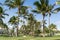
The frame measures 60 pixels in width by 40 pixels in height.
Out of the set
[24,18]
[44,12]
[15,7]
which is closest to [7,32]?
[24,18]

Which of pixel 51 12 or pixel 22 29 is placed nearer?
pixel 51 12

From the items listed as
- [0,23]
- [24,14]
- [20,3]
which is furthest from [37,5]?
[0,23]

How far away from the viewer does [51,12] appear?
38.8 m

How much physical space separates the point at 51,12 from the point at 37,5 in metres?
4.00

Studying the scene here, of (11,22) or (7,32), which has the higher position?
(11,22)

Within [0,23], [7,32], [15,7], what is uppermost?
[15,7]

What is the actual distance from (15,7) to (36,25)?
16053mm

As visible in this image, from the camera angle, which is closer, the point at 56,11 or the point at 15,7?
the point at 56,11

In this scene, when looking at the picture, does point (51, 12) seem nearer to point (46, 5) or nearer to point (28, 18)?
point (46, 5)

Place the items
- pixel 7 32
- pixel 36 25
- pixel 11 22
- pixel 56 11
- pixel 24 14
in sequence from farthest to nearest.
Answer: pixel 7 32 → pixel 36 25 → pixel 11 22 → pixel 24 14 → pixel 56 11

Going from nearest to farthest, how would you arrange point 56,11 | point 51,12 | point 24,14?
point 56,11 < point 51,12 < point 24,14

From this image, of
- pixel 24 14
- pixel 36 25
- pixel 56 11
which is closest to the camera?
pixel 56 11

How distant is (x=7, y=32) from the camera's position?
60.0 metres

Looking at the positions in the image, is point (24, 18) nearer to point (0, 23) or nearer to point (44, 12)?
point (0, 23)
